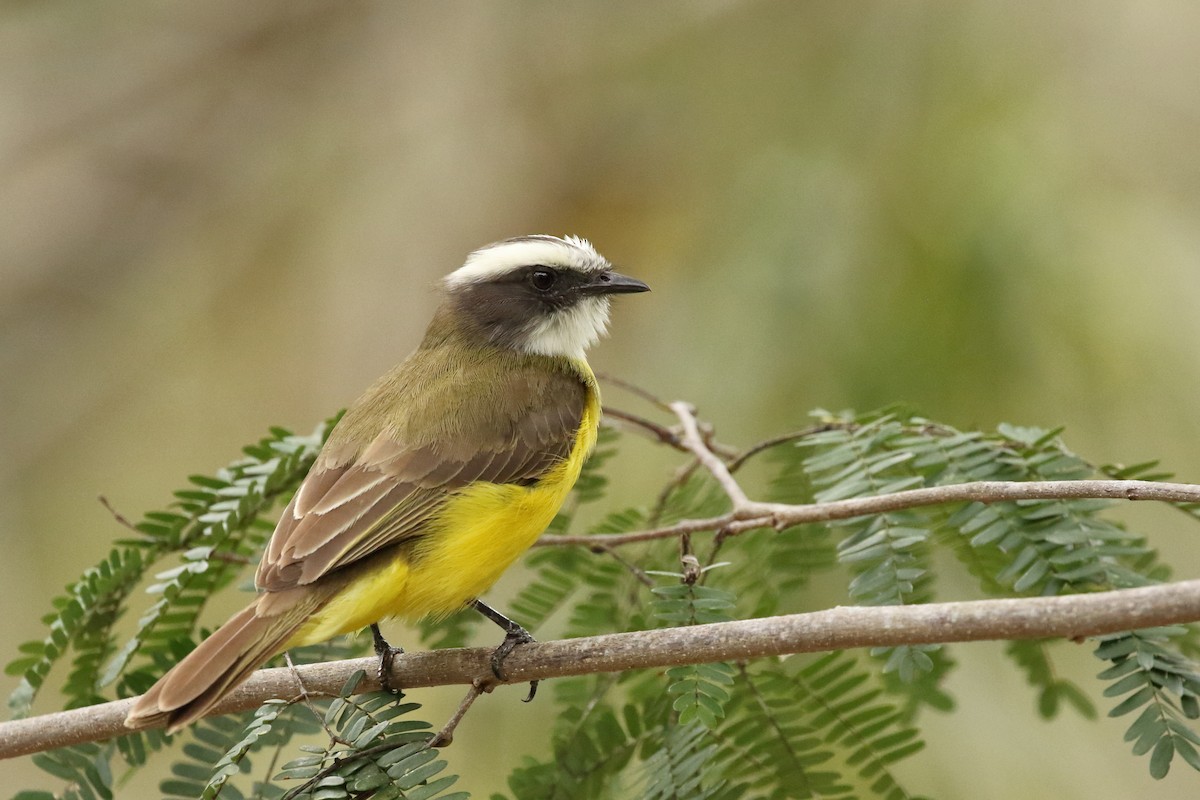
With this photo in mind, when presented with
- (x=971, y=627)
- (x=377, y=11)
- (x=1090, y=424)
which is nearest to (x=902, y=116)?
(x=1090, y=424)

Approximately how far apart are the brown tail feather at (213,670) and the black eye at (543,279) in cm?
153

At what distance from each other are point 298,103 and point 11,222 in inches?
68.9

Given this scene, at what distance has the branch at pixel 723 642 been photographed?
1.75 metres

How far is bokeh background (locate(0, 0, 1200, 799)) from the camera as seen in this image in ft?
10.9

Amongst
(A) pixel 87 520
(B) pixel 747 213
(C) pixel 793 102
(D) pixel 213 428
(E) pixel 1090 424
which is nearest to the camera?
(E) pixel 1090 424

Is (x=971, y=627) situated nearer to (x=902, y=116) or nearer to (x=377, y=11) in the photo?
(x=902, y=116)

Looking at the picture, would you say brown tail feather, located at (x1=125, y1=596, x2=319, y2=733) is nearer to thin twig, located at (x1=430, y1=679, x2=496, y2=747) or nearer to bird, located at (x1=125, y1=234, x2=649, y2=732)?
bird, located at (x1=125, y1=234, x2=649, y2=732)

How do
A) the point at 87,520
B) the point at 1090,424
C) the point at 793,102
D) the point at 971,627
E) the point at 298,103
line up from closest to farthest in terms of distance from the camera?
the point at 971,627 → the point at 1090,424 → the point at 793,102 → the point at 87,520 → the point at 298,103

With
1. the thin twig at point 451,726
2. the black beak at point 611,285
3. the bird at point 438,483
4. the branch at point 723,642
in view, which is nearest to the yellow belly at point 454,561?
the bird at point 438,483

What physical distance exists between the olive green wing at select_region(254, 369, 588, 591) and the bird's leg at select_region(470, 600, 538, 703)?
10.4 inches

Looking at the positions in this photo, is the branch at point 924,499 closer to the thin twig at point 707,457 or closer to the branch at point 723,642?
the thin twig at point 707,457

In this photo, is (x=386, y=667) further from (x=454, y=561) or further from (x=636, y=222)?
(x=636, y=222)

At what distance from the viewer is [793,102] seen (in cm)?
453

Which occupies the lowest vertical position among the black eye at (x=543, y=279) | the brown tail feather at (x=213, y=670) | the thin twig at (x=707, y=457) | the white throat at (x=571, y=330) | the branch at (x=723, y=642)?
the brown tail feather at (x=213, y=670)
